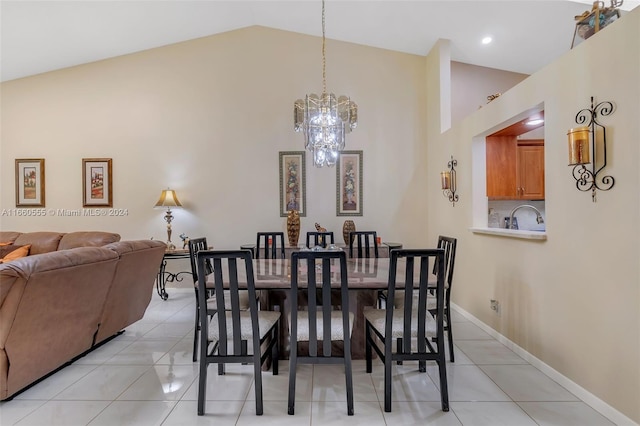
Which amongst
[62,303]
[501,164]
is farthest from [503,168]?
[62,303]

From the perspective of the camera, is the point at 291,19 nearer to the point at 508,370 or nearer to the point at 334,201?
the point at 334,201

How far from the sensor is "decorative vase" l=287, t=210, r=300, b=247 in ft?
13.9

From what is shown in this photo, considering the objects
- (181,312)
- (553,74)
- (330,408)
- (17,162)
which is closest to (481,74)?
(553,74)

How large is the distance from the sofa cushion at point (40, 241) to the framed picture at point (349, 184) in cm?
370

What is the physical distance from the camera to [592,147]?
5.98 ft

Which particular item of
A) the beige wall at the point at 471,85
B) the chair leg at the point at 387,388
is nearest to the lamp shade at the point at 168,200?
the chair leg at the point at 387,388

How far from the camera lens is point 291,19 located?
4.33m

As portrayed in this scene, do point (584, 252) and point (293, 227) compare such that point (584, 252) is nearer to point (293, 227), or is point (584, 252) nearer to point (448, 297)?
point (448, 297)

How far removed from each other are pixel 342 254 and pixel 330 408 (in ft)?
3.19

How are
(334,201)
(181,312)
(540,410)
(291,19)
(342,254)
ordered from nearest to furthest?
(342,254), (540,410), (181,312), (291,19), (334,201)

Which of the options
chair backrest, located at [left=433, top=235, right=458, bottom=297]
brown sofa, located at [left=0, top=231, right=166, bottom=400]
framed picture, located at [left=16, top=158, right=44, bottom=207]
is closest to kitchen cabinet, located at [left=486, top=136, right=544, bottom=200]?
chair backrest, located at [left=433, top=235, right=458, bottom=297]

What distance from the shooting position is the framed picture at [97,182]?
4.75 metres

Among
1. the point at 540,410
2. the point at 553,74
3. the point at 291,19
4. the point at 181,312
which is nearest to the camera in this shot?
the point at 540,410

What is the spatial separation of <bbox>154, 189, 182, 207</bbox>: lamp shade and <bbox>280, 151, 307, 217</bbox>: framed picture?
1.53 m
